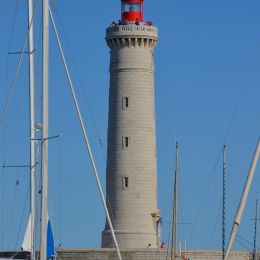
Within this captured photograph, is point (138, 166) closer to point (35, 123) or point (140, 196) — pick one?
point (140, 196)

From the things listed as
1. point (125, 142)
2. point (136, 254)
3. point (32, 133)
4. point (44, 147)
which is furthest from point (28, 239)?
point (125, 142)

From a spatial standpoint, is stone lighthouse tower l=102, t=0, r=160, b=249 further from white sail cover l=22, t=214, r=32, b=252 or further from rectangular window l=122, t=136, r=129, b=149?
white sail cover l=22, t=214, r=32, b=252

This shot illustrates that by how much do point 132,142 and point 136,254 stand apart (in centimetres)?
414

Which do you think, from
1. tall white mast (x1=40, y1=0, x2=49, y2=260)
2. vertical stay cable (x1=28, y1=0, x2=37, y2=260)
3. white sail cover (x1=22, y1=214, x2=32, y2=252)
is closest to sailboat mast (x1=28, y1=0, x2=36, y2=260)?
vertical stay cable (x1=28, y1=0, x2=37, y2=260)

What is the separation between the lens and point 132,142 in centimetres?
4684

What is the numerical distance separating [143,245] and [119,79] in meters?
5.74

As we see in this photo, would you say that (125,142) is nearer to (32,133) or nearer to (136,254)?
(136,254)

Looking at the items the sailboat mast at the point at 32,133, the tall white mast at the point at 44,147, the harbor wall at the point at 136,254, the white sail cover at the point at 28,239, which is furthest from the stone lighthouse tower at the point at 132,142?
the tall white mast at the point at 44,147

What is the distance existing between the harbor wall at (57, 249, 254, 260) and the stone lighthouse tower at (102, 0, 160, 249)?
174 centimetres

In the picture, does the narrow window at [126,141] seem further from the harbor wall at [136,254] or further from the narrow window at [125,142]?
the harbor wall at [136,254]

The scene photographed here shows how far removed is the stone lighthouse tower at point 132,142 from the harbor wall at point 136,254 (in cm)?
174

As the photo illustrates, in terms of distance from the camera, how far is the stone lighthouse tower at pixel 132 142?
46.8 metres

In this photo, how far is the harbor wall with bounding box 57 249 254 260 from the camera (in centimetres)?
4462

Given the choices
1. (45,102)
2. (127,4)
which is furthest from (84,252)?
(45,102)
